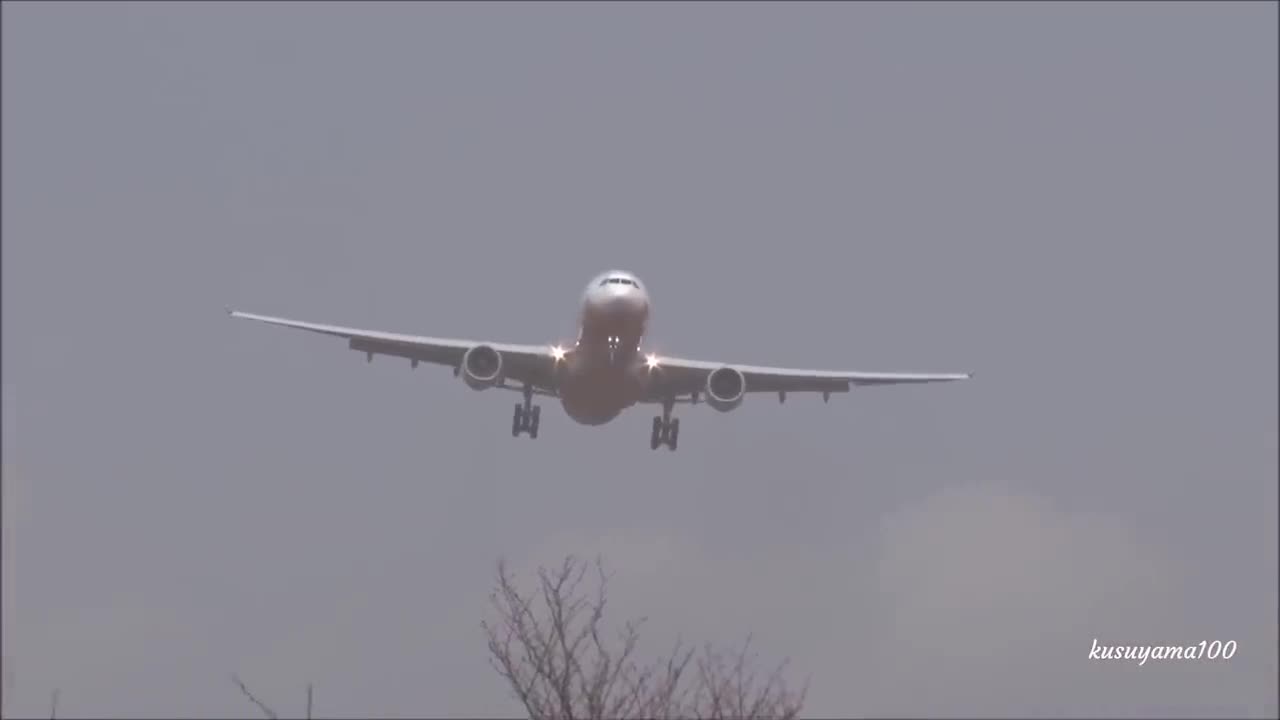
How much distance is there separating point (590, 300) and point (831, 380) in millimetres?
10560

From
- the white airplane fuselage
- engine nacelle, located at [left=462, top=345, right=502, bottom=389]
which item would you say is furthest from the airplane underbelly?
engine nacelle, located at [left=462, top=345, right=502, bottom=389]

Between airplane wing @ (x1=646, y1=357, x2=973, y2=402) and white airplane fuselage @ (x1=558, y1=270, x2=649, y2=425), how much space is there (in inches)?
62.1

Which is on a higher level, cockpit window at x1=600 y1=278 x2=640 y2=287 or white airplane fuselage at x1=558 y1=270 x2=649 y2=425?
cockpit window at x1=600 y1=278 x2=640 y2=287

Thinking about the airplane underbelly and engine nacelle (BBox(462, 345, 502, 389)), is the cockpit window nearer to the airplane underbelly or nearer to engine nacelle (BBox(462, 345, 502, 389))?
the airplane underbelly

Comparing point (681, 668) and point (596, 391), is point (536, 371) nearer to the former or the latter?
point (596, 391)

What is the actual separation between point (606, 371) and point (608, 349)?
0.71m

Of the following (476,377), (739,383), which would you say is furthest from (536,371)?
(739,383)

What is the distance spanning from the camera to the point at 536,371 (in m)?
58.0

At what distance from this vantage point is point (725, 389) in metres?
58.3

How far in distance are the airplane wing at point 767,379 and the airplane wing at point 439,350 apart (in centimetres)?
310

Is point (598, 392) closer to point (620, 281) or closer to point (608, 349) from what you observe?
point (608, 349)

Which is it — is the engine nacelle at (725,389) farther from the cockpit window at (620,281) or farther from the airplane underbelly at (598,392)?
the cockpit window at (620,281)

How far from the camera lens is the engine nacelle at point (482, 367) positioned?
57312mm

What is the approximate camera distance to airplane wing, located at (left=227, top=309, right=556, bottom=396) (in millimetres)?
57312
